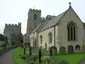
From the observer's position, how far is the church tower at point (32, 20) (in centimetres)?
8531

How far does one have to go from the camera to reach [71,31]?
48250 millimetres

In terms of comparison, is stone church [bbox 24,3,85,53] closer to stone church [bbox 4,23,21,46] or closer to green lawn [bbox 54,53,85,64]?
green lawn [bbox 54,53,85,64]

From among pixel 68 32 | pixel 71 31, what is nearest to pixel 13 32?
pixel 71 31

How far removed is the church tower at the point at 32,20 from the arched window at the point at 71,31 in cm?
3834

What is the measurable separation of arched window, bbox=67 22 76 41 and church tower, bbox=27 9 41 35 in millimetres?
38340

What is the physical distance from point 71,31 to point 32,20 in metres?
39.9

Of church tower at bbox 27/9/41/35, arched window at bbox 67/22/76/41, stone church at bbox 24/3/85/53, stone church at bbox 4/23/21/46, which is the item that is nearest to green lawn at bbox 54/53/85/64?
stone church at bbox 24/3/85/53

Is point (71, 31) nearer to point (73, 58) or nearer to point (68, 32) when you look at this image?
point (68, 32)

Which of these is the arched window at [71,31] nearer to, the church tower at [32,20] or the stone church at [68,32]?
the stone church at [68,32]

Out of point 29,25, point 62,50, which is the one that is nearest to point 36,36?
point 29,25

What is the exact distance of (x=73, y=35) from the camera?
1892 inches

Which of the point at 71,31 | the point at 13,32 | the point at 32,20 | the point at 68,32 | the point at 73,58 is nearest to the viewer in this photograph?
the point at 73,58

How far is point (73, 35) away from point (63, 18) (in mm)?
4983

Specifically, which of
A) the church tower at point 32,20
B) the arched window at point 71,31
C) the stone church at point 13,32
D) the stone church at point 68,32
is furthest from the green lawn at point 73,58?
the stone church at point 13,32
